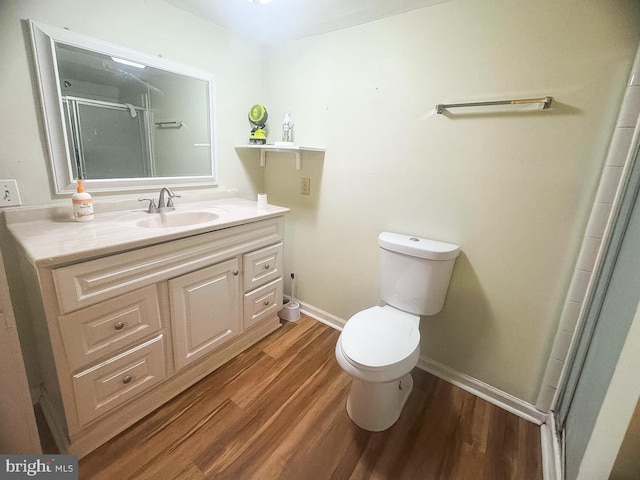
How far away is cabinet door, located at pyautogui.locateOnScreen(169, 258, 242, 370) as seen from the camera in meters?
1.32

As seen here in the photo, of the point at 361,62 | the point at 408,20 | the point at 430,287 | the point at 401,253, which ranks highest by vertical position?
the point at 408,20

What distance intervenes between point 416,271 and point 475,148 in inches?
26.1

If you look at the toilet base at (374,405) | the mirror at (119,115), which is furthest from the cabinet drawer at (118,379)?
the toilet base at (374,405)

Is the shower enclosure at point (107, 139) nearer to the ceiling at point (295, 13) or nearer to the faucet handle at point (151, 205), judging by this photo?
the faucet handle at point (151, 205)

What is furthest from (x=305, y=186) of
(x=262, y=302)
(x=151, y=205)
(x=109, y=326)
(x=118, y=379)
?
(x=118, y=379)

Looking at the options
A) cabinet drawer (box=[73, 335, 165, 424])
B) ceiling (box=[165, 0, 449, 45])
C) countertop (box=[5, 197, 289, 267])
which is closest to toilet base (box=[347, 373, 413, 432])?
cabinet drawer (box=[73, 335, 165, 424])

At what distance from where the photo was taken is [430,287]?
4.69ft

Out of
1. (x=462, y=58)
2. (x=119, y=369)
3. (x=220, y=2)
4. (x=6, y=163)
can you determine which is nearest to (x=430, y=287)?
(x=462, y=58)

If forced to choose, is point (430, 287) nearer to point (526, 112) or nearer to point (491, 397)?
point (491, 397)

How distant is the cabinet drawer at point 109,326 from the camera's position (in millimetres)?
1000

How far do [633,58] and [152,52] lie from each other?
2115 millimetres

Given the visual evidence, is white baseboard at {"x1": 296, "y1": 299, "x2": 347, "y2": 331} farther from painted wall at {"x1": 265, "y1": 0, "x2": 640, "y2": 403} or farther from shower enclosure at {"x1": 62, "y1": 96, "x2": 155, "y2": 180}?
shower enclosure at {"x1": 62, "y1": 96, "x2": 155, "y2": 180}

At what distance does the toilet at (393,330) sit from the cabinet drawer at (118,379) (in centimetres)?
84

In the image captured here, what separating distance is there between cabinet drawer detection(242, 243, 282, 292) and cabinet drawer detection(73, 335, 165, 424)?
544 millimetres
